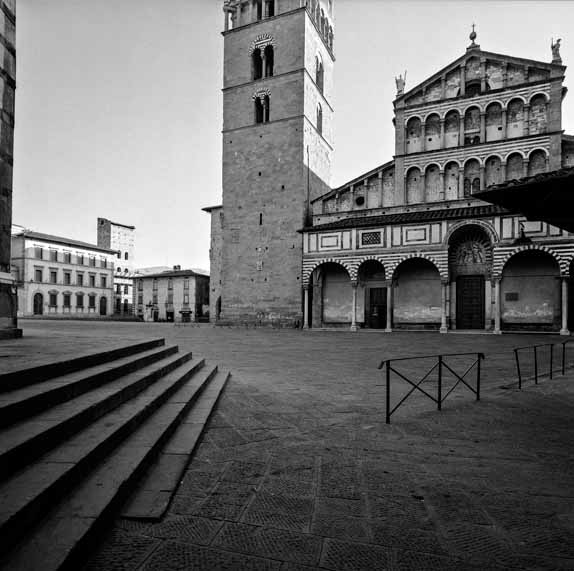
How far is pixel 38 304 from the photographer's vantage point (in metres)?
52.5

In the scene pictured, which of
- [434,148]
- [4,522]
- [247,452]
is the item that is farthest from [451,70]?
[4,522]

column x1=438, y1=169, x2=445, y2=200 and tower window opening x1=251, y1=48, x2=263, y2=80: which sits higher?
tower window opening x1=251, y1=48, x2=263, y2=80

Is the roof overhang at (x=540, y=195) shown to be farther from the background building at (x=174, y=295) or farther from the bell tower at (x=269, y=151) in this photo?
the background building at (x=174, y=295)

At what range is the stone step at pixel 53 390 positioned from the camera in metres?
3.32

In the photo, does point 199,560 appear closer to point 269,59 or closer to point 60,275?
point 269,59

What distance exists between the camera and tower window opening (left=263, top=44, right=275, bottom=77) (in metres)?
32.0

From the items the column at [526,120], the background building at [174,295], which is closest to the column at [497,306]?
the column at [526,120]

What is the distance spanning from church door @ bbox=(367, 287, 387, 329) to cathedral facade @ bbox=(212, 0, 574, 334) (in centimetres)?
7

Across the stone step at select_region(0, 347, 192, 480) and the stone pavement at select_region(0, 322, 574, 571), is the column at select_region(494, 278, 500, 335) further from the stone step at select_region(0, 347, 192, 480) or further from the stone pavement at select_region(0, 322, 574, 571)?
the stone step at select_region(0, 347, 192, 480)

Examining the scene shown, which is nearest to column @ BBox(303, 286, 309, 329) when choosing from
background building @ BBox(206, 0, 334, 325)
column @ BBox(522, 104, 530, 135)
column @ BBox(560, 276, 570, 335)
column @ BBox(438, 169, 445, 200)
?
background building @ BBox(206, 0, 334, 325)

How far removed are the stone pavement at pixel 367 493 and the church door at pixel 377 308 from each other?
22073mm

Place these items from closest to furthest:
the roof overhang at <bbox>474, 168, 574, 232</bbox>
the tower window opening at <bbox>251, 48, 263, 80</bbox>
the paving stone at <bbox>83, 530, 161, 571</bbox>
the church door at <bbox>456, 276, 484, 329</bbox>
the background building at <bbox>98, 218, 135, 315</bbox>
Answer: the paving stone at <bbox>83, 530, 161, 571</bbox> → the roof overhang at <bbox>474, 168, 574, 232</bbox> → the church door at <bbox>456, 276, 484, 329</bbox> → the tower window opening at <bbox>251, 48, 263, 80</bbox> → the background building at <bbox>98, 218, 135, 315</bbox>

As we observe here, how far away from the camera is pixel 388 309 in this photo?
26000 mm

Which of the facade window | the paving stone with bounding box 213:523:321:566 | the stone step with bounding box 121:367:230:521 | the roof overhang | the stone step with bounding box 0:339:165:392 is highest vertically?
the facade window
